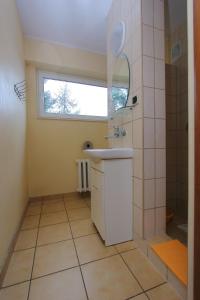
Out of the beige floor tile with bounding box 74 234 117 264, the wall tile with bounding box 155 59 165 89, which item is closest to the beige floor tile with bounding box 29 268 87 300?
the beige floor tile with bounding box 74 234 117 264

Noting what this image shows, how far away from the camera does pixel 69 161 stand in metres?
2.38

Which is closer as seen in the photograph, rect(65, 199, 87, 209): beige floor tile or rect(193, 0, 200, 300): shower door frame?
rect(193, 0, 200, 300): shower door frame

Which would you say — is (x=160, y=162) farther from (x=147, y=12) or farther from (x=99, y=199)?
(x=147, y=12)

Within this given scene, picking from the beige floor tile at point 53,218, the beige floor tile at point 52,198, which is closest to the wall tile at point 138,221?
the beige floor tile at point 53,218

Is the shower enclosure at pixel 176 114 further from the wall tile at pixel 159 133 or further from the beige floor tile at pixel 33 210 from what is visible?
the beige floor tile at pixel 33 210

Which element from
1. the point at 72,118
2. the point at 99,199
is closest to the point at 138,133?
the point at 99,199

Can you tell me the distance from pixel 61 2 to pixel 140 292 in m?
2.58

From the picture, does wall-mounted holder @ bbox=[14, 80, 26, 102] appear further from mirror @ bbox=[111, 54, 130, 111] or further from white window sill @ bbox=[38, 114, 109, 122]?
mirror @ bbox=[111, 54, 130, 111]

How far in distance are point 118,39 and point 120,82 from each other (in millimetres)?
412

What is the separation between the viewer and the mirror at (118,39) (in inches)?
53.6

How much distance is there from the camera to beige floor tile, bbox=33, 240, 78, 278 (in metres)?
0.98

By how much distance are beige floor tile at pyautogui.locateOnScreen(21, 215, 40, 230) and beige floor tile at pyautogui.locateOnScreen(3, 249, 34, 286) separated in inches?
15.5

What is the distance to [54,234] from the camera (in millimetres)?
1375

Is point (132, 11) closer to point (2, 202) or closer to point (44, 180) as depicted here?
point (2, 202)
